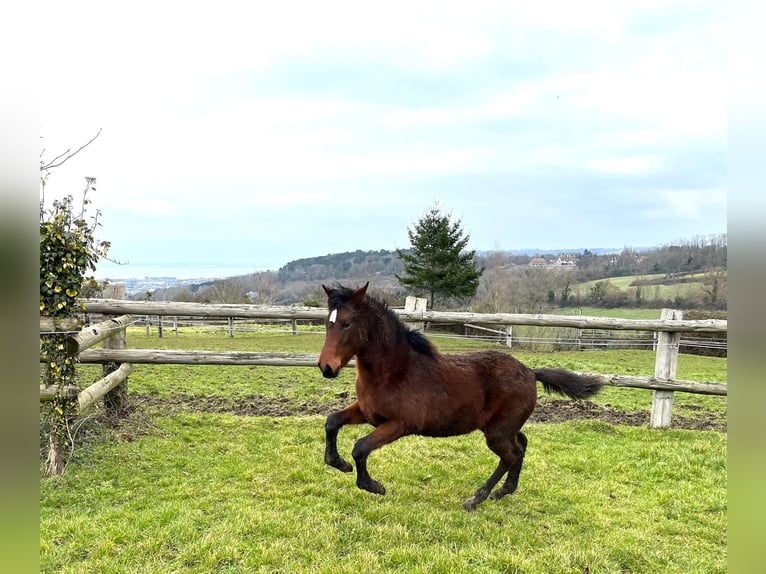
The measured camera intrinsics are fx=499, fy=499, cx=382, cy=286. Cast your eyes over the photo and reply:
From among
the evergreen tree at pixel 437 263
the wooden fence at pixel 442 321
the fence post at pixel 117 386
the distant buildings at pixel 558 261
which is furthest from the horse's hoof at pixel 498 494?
the distant buildings at pixel 558 261

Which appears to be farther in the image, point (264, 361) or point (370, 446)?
point (264, 361)

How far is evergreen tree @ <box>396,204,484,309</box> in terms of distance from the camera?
78.7 feet

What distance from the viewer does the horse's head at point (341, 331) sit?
3682mm

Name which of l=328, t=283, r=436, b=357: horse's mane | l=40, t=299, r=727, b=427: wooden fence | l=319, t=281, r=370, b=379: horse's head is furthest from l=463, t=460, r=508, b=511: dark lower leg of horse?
l=40, t=299, r=727, b=427: wooden fence

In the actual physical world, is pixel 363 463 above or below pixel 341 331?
below

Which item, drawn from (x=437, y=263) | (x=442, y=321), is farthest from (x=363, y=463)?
(x=437, y=263)

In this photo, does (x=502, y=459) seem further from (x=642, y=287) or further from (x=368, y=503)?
(x=642, y=287)

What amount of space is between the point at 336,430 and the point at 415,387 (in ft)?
2.47

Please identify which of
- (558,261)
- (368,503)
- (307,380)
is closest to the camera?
(368,503)

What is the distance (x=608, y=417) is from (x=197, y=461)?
653 cm

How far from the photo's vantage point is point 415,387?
14.0 feet

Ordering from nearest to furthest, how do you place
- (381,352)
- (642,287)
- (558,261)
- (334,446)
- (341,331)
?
(341,331) → (334,446) → (381,352) → (642,287) → (558,261)

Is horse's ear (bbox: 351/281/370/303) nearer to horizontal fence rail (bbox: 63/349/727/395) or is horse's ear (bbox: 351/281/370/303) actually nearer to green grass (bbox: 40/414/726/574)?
green grass (bbox: 40/414/726/574)
